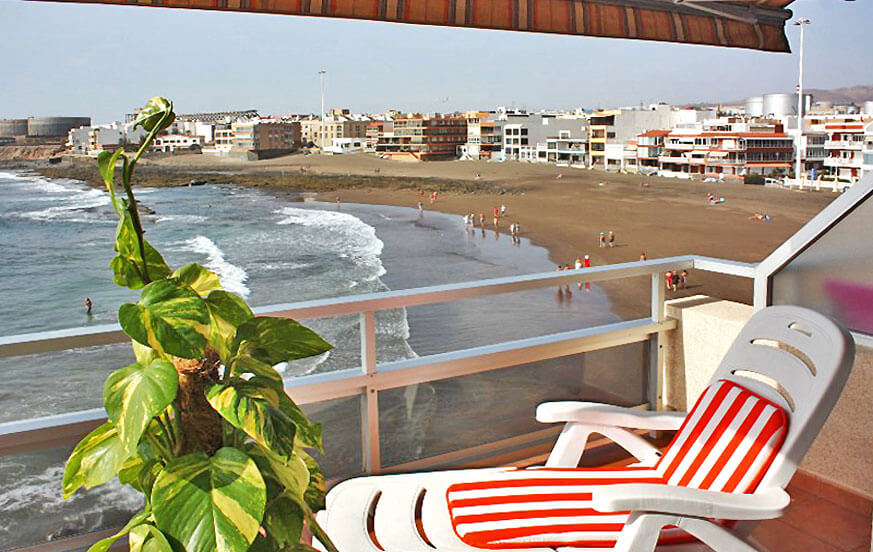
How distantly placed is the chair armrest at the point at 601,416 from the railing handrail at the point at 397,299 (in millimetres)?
484

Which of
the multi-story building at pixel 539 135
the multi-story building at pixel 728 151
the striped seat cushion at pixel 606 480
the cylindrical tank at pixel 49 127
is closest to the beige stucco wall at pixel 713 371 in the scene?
the striped seat cushion at pixel 606 480

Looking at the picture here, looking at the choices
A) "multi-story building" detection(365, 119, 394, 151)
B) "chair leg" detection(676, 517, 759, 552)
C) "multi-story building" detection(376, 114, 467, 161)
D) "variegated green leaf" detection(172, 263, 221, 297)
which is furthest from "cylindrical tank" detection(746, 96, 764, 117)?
"variegated green leaf" detection(172, 263, 221, 297)

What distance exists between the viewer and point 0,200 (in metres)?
26.3

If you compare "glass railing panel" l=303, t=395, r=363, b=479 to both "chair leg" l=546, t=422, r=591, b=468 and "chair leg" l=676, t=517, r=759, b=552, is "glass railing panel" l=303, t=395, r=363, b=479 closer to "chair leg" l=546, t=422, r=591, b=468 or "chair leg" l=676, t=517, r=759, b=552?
"chair leg" l=546, t=422, r=591, b=468

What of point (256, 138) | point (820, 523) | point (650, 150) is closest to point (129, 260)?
point (820, 523)

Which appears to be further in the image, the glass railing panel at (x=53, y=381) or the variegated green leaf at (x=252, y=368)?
the glass railing panel at (x=53, y=381)

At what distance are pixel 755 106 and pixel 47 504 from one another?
35914 mm

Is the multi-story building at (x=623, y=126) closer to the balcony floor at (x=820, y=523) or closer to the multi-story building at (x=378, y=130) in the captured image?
the multi-story building at (x=378, y=130)

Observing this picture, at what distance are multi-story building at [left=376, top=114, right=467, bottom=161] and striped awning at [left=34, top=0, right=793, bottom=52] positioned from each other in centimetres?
3637

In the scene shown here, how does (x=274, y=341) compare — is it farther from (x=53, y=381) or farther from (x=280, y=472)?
(x=53, y=381)

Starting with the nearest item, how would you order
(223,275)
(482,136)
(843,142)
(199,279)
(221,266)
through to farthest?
(199,279), (223,275), (221,266), (843,142), (482,136)

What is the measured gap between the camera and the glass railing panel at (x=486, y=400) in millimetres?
2314

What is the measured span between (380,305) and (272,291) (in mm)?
17114

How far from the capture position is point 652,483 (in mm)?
1643
